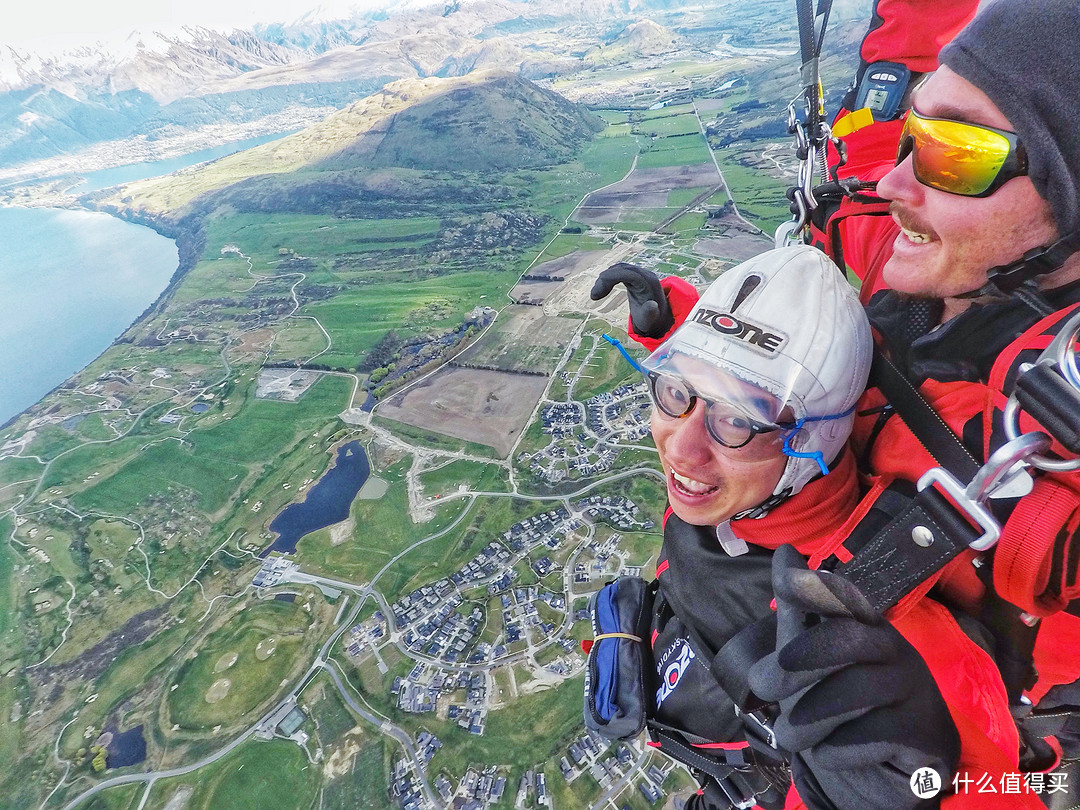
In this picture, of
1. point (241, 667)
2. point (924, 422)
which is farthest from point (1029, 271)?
point (241, 667)

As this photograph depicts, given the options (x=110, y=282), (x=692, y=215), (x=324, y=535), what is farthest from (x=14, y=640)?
(x=110, y=282)

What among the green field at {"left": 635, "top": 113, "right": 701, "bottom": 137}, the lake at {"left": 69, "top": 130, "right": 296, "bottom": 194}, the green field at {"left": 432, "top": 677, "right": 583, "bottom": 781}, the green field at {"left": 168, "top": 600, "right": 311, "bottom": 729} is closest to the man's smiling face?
the green field at {"left": 432, "top": 677, "right": 583, "bottom": 781}

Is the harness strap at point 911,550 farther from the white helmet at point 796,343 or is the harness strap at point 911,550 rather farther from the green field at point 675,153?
the green field at point 675,153

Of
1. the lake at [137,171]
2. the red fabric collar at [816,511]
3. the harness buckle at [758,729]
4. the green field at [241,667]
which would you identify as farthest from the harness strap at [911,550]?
the lake at [137,171]

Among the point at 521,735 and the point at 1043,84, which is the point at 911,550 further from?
the point at 521,735

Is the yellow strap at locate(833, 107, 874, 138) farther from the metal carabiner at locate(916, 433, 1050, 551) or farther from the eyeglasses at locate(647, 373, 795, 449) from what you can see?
the metal carabiner at locate(916, 433, 1050, 551)
